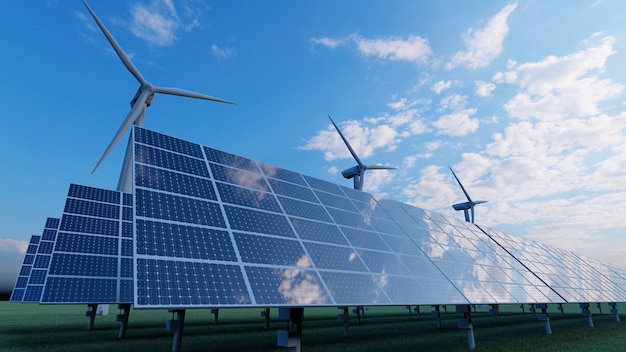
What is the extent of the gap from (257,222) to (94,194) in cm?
2007

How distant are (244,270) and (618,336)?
93.3ft

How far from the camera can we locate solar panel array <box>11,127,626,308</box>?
9.23 metres

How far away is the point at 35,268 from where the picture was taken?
85.0 feet

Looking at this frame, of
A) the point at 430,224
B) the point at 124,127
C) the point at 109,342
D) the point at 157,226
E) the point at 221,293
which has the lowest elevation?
the point at 109,342

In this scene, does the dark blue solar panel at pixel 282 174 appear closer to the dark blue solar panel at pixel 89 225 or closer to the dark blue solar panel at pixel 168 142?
the dark blue solar panel at pixel 168 142

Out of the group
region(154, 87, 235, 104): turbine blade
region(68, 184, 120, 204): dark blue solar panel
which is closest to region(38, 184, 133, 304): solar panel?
region(68, 184, 120, 204): dark blue solar panel

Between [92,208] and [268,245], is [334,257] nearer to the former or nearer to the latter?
[268,245]

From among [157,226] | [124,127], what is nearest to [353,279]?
[157,226]

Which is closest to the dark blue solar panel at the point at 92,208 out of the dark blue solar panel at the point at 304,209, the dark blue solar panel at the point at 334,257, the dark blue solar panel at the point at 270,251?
the dark blue solar panel at the point at 304,209

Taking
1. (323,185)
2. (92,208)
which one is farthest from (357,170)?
(92,208)

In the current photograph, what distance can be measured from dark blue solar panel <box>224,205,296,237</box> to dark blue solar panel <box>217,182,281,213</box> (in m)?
0.42

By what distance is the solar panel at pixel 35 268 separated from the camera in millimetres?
22981

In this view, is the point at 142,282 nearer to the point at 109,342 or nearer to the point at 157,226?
the point at 157,226

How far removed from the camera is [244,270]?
9.93 metres
